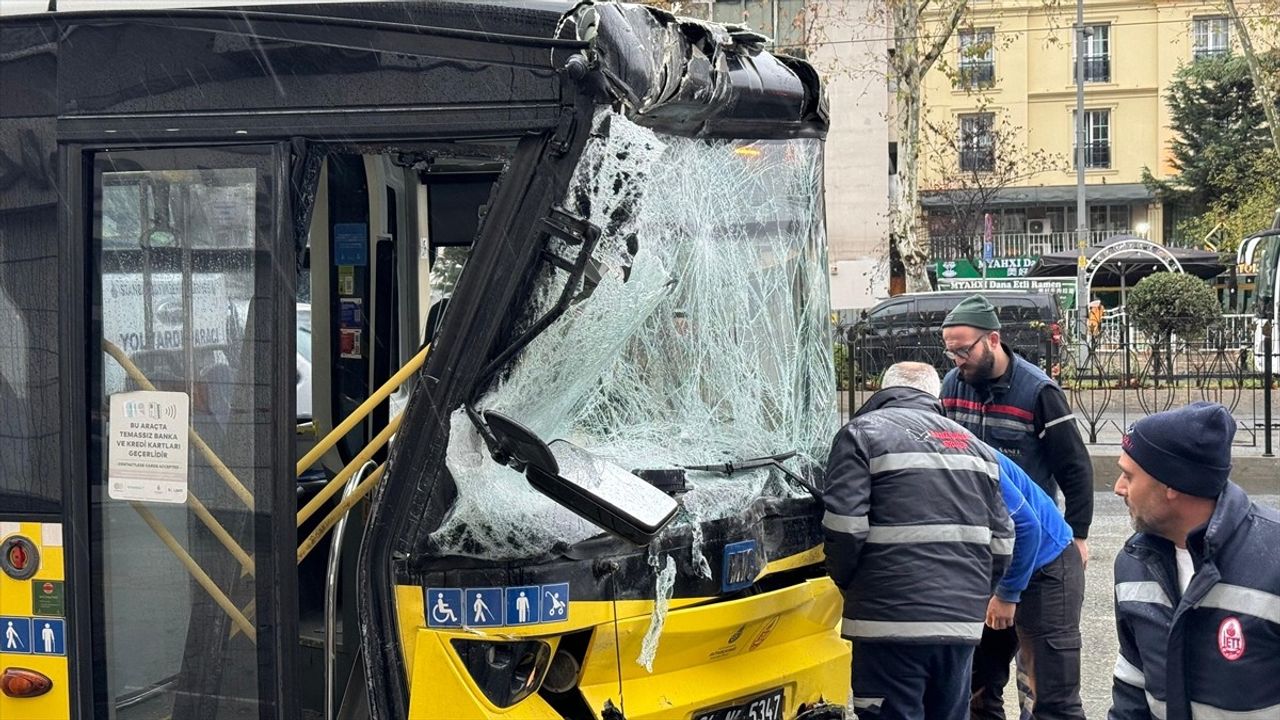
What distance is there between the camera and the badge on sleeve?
106 inches

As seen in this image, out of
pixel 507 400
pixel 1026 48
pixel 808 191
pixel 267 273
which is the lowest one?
pixel 507 400

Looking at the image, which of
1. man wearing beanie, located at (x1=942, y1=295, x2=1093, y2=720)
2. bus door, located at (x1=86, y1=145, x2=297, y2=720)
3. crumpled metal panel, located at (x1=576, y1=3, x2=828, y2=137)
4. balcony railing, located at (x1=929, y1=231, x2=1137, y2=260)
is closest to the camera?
crumpled metal panel, located at (x1=576, y1=3, x2=828, y2=137)

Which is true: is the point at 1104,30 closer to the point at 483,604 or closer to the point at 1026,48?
the point at 1026,48

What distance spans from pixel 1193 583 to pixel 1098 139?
1768 inches

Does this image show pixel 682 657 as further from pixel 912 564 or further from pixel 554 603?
pixel 912 564

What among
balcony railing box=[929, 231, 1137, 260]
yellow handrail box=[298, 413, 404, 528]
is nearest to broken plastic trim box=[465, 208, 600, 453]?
yellow handrail box=[298, 413, 404, 528]

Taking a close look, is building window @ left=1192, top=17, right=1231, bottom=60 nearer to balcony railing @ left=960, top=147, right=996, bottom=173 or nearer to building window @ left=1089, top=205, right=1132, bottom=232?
building window @ left=1089, top=205, right=1132, bottom=232

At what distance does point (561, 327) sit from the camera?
3.12 metres

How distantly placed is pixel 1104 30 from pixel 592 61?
44973 mm

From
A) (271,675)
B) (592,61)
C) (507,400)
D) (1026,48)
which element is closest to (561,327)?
(507,400)

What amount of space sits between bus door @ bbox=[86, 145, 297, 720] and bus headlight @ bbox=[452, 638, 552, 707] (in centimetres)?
50

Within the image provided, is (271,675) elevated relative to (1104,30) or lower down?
lower down

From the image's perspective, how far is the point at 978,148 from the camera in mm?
37062

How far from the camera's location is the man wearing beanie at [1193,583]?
2688 mm
